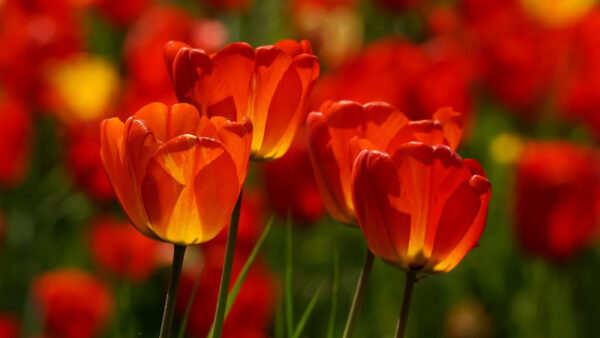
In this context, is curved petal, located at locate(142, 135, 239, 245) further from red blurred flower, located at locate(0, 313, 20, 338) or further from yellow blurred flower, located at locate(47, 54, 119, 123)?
yellow blurred flower, located at locate(47, 54, 119, 123)

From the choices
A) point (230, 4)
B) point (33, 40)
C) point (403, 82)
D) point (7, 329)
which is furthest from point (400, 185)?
point (230, 4)

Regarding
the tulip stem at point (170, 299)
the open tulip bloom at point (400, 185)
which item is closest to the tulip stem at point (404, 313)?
the open tulip bloom at point (400, 185)

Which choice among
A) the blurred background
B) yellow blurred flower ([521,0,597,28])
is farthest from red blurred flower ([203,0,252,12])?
yellow blurred flower ([521,0,597,28])

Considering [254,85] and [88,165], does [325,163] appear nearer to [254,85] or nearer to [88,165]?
[254,85]

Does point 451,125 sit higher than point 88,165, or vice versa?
point 451,125

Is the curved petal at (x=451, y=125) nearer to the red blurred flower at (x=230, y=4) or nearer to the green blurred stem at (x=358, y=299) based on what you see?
the green blurred stem at (x=358, y=299)

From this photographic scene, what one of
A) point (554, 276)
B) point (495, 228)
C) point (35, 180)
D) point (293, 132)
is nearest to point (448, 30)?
point (495, 228)
